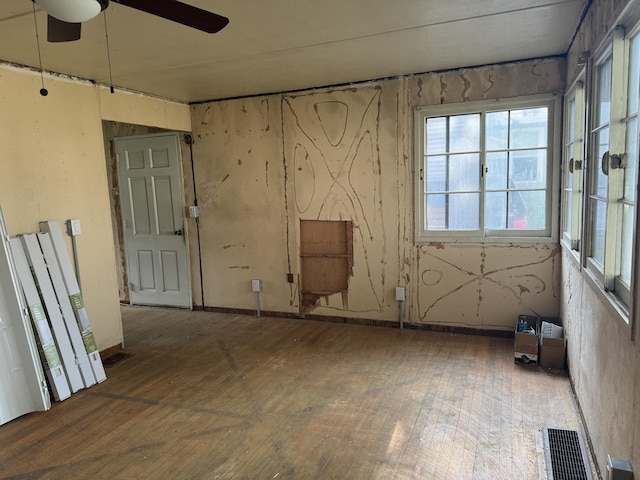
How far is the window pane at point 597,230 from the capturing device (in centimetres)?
223

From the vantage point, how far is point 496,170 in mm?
→ 3770

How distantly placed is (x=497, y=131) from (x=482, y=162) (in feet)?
0.95

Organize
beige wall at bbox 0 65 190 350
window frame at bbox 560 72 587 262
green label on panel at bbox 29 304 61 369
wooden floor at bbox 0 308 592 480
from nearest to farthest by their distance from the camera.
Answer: wooden floor at bbox 0 308 592 480
window frame at bbox 560 72 587 262
green label on panel at bbox 29 304 61 369
beige wall at bbox 0 65 190 350

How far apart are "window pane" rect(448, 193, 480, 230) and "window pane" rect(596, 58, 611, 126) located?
157 cm

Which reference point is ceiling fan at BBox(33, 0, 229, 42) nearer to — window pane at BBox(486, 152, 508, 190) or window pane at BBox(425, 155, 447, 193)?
window pane at BBox(425, 155, 447, 193)

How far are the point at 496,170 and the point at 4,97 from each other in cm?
385

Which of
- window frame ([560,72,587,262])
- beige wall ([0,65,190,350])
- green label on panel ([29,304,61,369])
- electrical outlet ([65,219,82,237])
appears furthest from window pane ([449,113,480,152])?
green label on panel ([29,304,61,369])

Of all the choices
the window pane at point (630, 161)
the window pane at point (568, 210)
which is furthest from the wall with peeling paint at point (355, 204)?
the window pane at point (630, 161)

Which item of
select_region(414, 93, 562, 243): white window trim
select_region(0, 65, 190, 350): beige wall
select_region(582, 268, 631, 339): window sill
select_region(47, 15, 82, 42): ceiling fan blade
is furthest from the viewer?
select_region(414, 93, 562, 243): white window trim

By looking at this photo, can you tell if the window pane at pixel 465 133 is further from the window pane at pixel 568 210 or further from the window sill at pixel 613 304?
the window sill at pixel 613 304

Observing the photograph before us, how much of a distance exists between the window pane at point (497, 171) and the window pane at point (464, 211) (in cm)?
16

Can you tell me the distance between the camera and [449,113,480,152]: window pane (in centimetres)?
383

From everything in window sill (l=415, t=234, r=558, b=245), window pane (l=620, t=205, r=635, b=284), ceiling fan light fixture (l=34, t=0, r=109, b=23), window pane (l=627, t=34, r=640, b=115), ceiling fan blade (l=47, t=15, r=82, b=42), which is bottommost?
window sill (l=415, t=234, r=558, b=245)

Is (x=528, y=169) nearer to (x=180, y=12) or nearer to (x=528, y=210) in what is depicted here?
(x=528, y=210)
